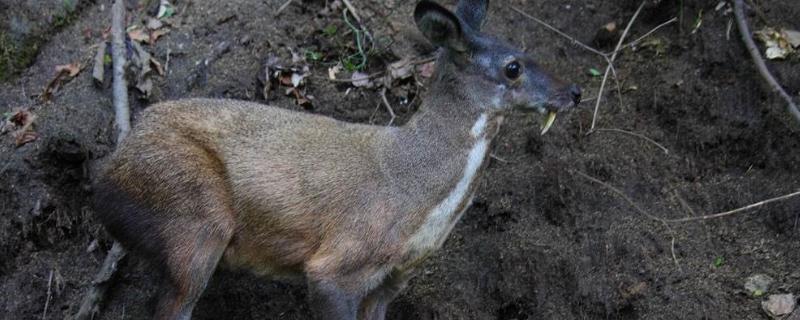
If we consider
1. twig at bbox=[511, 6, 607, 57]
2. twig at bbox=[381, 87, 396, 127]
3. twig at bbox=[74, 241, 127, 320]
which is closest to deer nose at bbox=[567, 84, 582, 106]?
twig at bbox=[511, 6, 607, 57]

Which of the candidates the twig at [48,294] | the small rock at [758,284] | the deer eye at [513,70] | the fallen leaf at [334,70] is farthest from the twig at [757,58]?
the twig at [48,294]

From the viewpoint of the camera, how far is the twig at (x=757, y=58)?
6.77 metres

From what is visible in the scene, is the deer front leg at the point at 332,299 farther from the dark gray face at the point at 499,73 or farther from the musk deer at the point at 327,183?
the dark gray face at the point at 499,73

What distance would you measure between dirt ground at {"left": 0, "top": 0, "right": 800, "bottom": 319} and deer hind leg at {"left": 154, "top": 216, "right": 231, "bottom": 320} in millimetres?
779

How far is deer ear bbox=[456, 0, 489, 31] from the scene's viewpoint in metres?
6.28

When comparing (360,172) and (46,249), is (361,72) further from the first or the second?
(46,249)

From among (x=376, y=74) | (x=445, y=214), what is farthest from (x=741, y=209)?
(x=376, y=74)

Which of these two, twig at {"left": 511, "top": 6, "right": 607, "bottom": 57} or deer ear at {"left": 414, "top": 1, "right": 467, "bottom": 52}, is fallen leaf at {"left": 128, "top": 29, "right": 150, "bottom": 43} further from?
deer ear at {"left": 414, "top": 1, "right": 467, "bottom": 52}

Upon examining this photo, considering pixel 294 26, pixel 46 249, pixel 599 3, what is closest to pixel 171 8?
pixel 294 26

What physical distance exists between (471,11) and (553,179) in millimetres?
1670

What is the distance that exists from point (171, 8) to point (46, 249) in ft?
7.97

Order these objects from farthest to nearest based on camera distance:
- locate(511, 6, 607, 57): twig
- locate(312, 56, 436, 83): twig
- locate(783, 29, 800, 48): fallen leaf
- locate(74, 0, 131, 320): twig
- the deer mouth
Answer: locate(312, 56, 436, 83): twig < locate(511, 6, 607, 57): twig < locate(783, 29, 800, 48): fallen leaf < locate(74, 0, 131, 320): twig < the deer mouth

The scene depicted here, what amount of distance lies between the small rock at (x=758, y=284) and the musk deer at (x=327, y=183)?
6.05 feet

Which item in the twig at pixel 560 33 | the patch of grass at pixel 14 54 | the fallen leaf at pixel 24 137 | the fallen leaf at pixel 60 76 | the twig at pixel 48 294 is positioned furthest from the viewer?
the patch of grass at pixel 14 54
